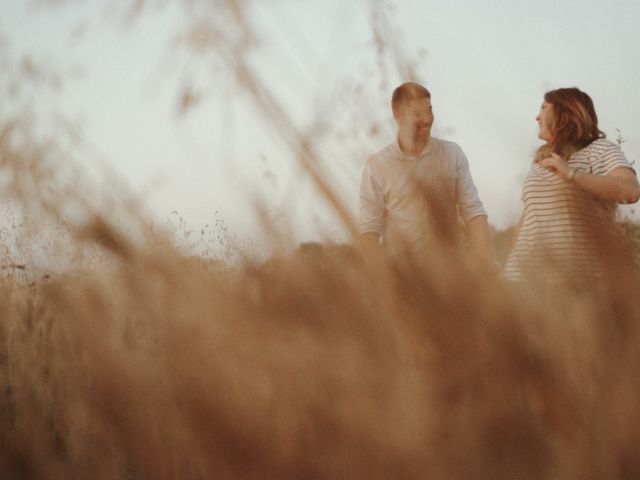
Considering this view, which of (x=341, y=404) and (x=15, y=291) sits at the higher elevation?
(x=15, y=291)

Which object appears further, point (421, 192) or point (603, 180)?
point (603, 180)

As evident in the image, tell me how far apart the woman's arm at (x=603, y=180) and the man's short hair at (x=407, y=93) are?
3.23 feet

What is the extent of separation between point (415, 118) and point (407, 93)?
58 mm

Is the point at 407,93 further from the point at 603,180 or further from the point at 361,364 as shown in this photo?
the point at 603,180

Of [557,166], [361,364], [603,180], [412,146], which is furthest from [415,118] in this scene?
[603,180]

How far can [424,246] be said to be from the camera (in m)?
0.56

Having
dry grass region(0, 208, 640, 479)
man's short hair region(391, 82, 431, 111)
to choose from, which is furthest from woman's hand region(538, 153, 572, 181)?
dry grass region(0, 208, 640, 479)

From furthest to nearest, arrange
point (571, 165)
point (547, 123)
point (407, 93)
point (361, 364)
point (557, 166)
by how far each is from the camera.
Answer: point (547, 123) < point (571, 165) < point (557, 166) < point (407, 93) < point (361, 364)

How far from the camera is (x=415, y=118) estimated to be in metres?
0.62

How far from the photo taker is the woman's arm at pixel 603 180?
5.43ft

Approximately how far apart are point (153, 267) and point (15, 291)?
3.36 ft

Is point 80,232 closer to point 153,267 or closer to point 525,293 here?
point 153,267

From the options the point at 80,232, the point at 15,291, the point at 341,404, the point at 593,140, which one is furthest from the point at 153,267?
the point at 593,140

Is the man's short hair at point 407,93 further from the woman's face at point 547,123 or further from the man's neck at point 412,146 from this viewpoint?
the woman's face at point 547,123
